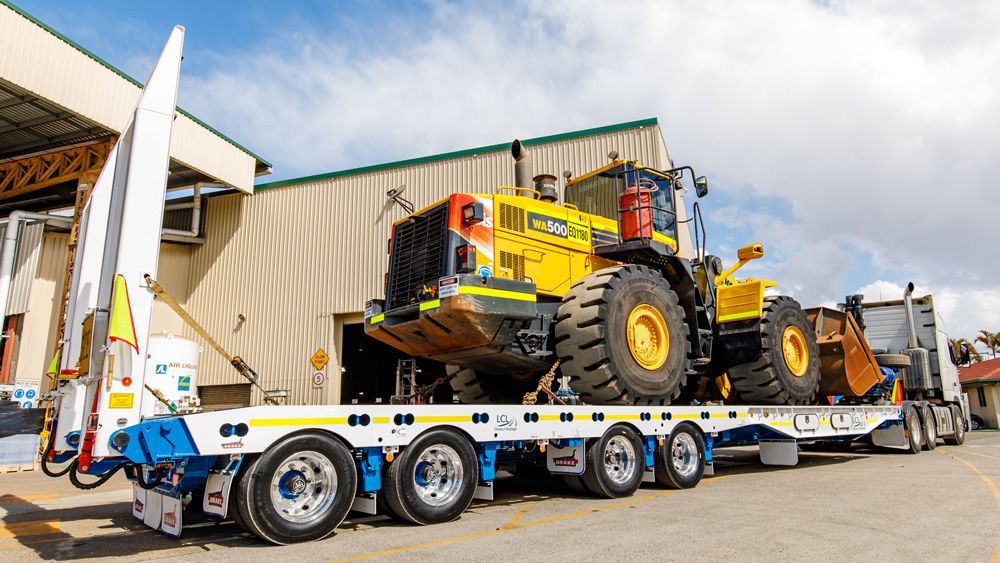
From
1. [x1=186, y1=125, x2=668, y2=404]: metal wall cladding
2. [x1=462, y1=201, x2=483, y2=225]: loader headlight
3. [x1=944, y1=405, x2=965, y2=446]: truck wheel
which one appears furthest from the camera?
[x1=186, y1=125, x2=668, y2=404]: metal wall cladding

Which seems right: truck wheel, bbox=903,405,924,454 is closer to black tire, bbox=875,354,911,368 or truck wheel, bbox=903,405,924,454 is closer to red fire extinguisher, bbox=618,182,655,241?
black tire, bbox=875,354,911,368

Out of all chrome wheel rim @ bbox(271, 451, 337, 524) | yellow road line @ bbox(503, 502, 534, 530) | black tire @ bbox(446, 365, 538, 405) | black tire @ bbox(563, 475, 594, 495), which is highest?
black tire @ bbox(446, 365, 538, 405)

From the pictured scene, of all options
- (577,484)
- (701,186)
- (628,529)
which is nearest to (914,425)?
(701,186)

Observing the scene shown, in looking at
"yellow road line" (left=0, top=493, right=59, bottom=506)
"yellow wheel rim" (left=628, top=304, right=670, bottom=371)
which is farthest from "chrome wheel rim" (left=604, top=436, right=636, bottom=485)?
"yellow road line" (left=0, top=493, right=59, bottom=506)

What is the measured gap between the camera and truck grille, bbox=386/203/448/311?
324 inches

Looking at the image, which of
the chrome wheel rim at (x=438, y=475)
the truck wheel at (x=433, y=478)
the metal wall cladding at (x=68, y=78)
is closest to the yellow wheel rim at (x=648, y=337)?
the truck wheel at (x=433, y=478)

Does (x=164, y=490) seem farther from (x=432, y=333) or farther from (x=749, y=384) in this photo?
(x=749, y=384)

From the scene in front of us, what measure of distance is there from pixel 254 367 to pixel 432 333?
1660cm

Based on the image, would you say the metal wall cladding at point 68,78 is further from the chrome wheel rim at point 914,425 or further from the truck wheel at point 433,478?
the chrome wheel rim at point 914,425

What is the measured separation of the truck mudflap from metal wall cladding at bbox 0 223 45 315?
16.9m

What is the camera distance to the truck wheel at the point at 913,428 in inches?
549

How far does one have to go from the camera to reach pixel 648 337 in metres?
8.78

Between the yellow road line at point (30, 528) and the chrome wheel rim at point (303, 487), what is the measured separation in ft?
9.18

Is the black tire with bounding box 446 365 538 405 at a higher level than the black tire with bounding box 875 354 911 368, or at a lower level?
lower
